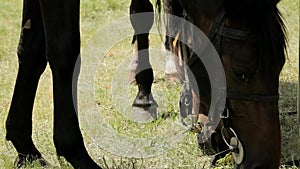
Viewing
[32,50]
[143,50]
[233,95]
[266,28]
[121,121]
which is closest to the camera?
[266,28]

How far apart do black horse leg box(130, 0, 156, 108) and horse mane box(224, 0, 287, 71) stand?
5.25ft

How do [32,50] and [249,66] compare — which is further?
[32,50]

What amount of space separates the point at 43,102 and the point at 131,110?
0.61 meters

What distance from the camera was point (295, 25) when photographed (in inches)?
229

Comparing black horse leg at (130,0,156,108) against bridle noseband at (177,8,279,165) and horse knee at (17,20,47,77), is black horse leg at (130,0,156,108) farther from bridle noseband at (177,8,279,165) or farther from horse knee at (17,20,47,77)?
bridle noseband at (177,8,279,165)

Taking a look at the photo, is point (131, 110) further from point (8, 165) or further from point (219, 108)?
point (219, 108)

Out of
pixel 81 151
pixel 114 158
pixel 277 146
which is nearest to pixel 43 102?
pixel 114 158

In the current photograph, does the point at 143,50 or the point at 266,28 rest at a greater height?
the point at 143,50

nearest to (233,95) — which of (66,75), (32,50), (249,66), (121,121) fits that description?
(249,66)

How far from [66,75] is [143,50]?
1346 mm

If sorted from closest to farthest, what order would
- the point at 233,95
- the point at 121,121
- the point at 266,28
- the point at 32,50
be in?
1. the point at 266,28
2. the point at 233,95
3. the point at 32,50
4. the point at 121,121

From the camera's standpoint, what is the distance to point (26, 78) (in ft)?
10.4

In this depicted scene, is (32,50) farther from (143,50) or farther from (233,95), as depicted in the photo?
(143,50)

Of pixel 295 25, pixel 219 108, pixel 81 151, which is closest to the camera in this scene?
pixel 219 108
